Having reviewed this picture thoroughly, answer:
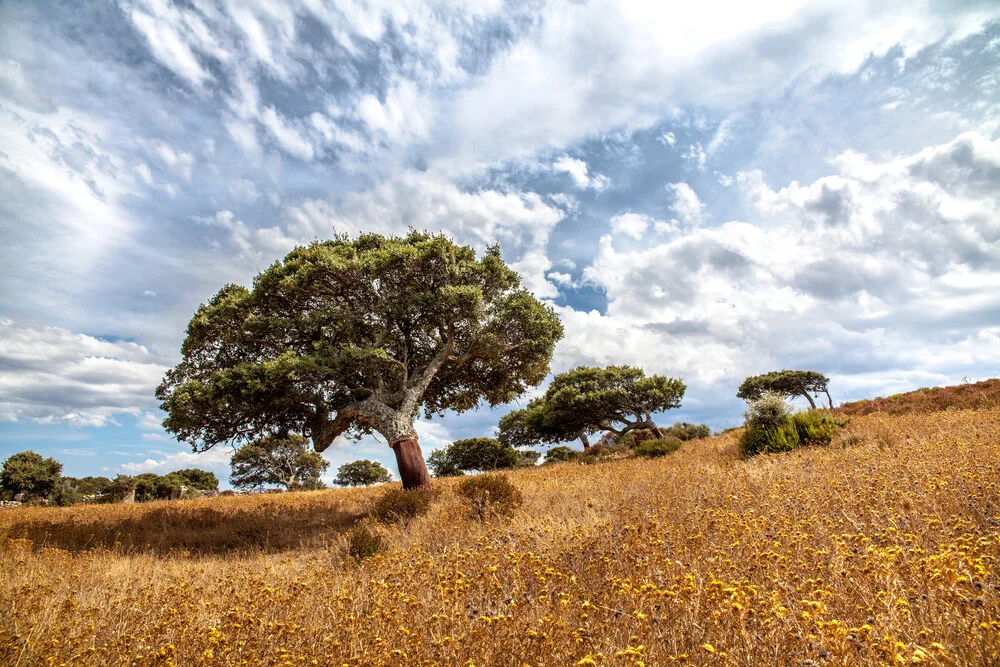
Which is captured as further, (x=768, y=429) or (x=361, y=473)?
(x=361, y=473)

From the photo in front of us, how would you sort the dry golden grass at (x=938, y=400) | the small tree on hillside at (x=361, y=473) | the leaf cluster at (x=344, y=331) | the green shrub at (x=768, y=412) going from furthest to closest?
the small tree on hillside at (x=361, y=473), the dry golden grass at (x=938, y=400), the green shrub at (x=768, y=412), the leaf cluster at (x=344, y=331)

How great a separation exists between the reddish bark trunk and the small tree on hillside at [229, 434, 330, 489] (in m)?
37.7

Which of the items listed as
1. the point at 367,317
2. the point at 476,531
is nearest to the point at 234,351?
the point at 367,317

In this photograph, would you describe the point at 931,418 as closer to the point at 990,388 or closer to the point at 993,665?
the point at 990,388

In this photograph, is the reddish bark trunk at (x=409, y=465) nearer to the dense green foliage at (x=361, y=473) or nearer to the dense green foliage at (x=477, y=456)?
the dense green foliage at (x=477, y=456)

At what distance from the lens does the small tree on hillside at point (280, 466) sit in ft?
159

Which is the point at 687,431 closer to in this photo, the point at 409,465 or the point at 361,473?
the point at 409,465

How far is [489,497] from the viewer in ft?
38.2

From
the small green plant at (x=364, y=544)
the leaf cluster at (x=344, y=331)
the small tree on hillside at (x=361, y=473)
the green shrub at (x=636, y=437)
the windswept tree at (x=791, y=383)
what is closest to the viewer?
the small green plant at (x=364, y=544)

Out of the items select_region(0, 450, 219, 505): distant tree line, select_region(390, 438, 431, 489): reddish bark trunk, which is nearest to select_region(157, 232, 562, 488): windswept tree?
select_region(390, 438, 431, 489): reddish bark trunk

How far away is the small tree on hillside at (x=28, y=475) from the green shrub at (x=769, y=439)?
141 feet

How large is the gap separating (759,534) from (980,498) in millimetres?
3115

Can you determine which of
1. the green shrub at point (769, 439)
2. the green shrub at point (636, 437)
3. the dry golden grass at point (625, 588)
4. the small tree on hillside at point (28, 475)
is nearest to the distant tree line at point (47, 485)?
the small tree on hillside at point (28, 475)

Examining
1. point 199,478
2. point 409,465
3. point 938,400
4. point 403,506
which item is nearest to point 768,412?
point 938,400
